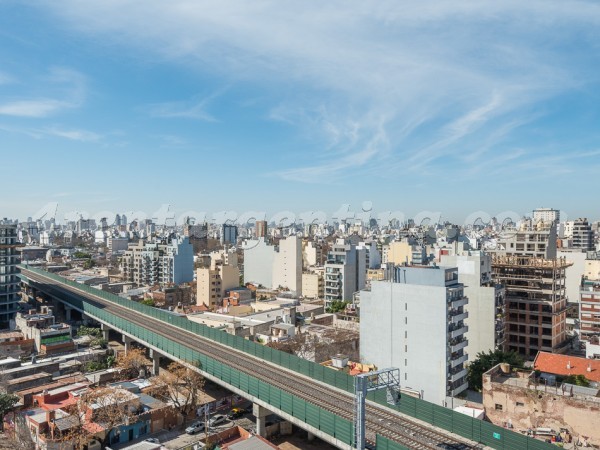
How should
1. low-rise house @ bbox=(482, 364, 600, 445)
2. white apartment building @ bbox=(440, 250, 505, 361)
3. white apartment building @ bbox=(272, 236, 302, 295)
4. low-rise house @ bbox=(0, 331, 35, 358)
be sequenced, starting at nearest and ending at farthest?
low-rise house @ bbox=(482, 364, 600, 445)
white apartment building @ bbox=(440, 250, 505, 361)
low-rise house @ bbox=(0, 331, 35, 358)
white apartment building @ bbox=(272, 236, 302, 295)

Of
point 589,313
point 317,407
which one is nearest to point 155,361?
point 317,407

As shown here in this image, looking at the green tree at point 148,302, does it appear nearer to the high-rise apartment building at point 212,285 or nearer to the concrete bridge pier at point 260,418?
the high-rise apartment building at point 212,285

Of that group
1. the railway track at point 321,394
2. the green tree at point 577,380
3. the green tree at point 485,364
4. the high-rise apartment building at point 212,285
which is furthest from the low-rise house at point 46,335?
the green tree at point 577,380

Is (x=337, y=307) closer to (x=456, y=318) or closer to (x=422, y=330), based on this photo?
(x=422, y=330)

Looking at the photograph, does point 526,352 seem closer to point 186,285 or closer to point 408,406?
point 408,406

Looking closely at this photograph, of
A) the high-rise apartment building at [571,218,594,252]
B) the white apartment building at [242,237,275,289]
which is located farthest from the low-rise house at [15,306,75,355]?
the high-rise apartment building at [571,218,594,252]

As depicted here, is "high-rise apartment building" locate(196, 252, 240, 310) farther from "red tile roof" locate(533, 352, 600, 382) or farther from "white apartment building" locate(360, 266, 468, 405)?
"red tile roof" locate(533, 352, 600, 382)

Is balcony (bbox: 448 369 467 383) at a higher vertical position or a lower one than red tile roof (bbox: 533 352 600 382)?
lower
